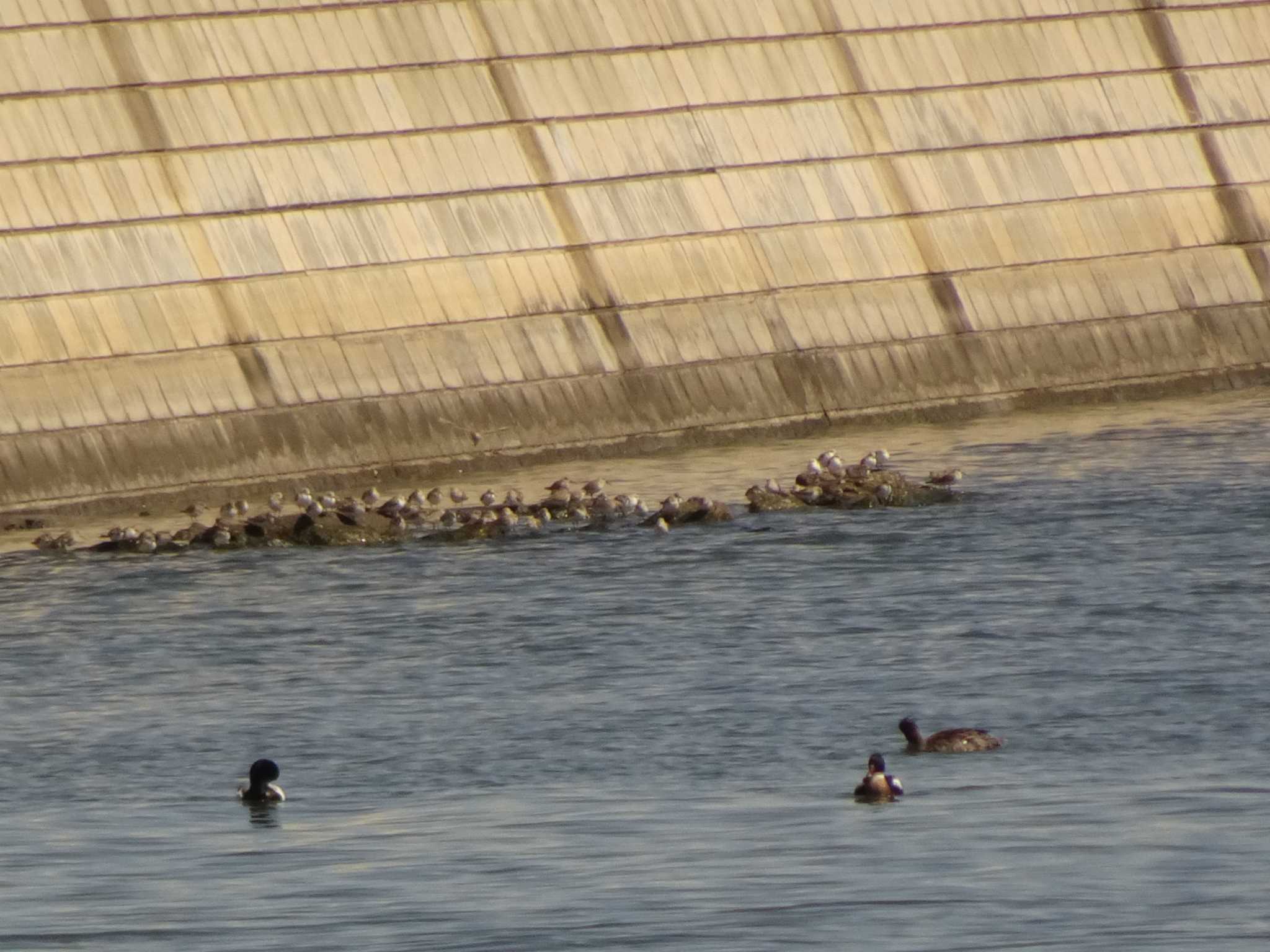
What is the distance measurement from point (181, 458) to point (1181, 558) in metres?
15.5

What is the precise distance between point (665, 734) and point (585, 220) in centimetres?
2486

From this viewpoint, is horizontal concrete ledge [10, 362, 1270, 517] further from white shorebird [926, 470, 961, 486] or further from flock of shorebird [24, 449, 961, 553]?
white shorebird [926, 470, 961, 486]

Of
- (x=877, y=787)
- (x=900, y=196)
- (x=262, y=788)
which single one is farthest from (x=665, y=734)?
(x=900, y=196)

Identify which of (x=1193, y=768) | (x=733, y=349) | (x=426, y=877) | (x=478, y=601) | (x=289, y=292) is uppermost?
(x=289, y=292)

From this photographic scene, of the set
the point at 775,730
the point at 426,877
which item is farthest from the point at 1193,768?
the point at 426,877

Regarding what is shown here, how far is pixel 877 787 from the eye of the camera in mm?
20578

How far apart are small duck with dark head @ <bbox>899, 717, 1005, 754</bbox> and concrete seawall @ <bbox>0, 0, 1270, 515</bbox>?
64.8 feet

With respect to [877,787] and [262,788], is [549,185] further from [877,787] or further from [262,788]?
[877,787]

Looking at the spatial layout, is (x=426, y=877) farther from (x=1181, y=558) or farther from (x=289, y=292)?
(x=289, y=292)

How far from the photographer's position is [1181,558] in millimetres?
32312

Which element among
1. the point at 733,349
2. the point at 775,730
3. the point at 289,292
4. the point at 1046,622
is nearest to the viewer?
the point at 775,730

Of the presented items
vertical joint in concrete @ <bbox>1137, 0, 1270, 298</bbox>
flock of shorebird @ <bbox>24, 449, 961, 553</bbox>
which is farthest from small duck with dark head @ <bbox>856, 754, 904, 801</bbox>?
vertical joint in concrete @ <bbox>1137, 0, 1270, 298</bbox>

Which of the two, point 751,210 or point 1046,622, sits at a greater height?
point 751,210

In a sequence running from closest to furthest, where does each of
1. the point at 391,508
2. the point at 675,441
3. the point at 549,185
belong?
the point at 391,508 < the point at 675,441 < the point at 549,185
